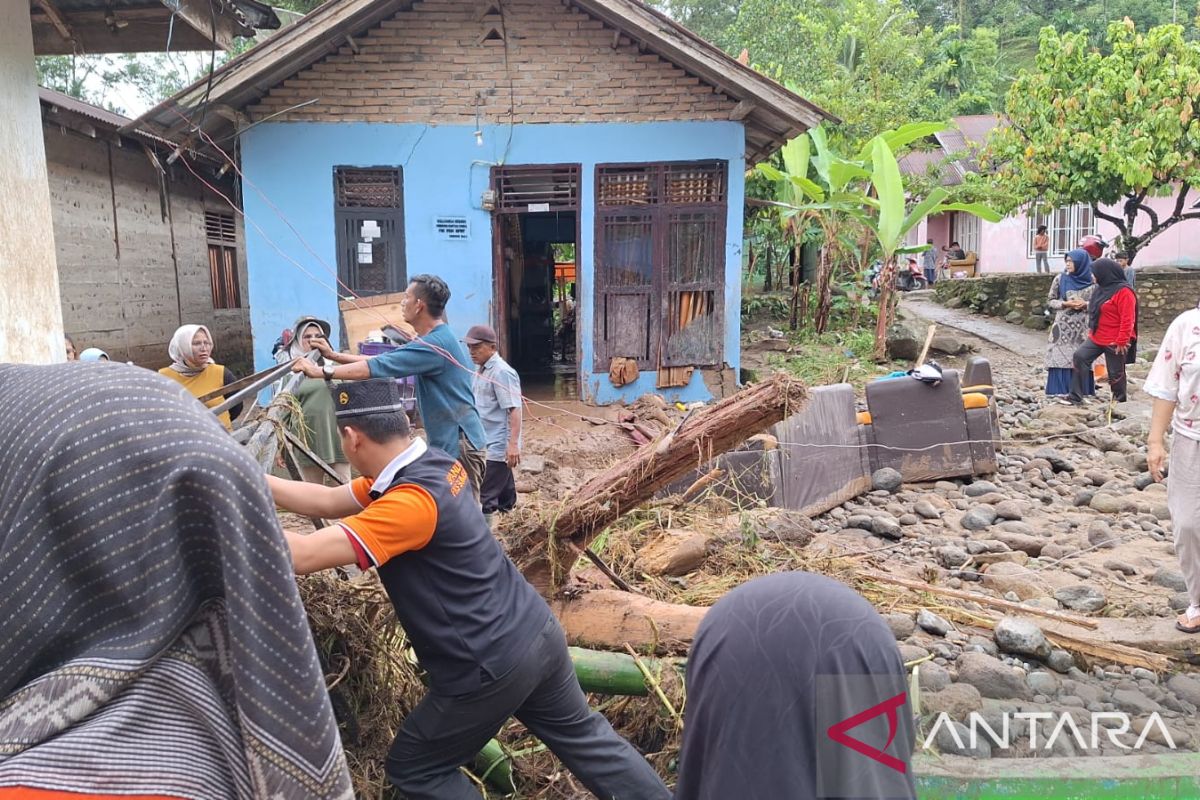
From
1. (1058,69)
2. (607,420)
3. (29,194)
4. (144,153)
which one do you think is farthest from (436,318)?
(1058,69)

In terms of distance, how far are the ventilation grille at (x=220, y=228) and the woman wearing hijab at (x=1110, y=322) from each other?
1337cm

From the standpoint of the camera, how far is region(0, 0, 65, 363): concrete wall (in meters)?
4.30

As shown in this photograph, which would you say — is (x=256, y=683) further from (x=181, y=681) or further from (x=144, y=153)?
(x=144, y=153)

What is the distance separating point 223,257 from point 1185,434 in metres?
15.2

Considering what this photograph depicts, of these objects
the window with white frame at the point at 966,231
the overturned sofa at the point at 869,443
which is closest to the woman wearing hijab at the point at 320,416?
the overturned sofa at the point at 869,443

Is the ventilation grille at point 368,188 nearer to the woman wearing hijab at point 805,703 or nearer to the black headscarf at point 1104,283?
the black headscarf at point 1104,283

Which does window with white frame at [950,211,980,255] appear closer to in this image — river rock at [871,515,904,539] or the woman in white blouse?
river rock at [871,515,904,539]

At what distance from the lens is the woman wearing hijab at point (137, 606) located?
1.14 meters

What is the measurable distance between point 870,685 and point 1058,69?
17.1m

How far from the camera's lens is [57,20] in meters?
4.93

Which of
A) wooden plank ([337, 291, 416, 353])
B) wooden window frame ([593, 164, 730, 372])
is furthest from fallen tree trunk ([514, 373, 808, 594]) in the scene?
wooden window frame ([593, 164, 730, 372])

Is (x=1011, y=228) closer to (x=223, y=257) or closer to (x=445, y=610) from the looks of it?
(x=223, y=257)

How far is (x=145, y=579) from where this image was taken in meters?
1.16

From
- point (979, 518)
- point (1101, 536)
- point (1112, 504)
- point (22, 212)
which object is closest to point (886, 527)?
point (979, 518)
